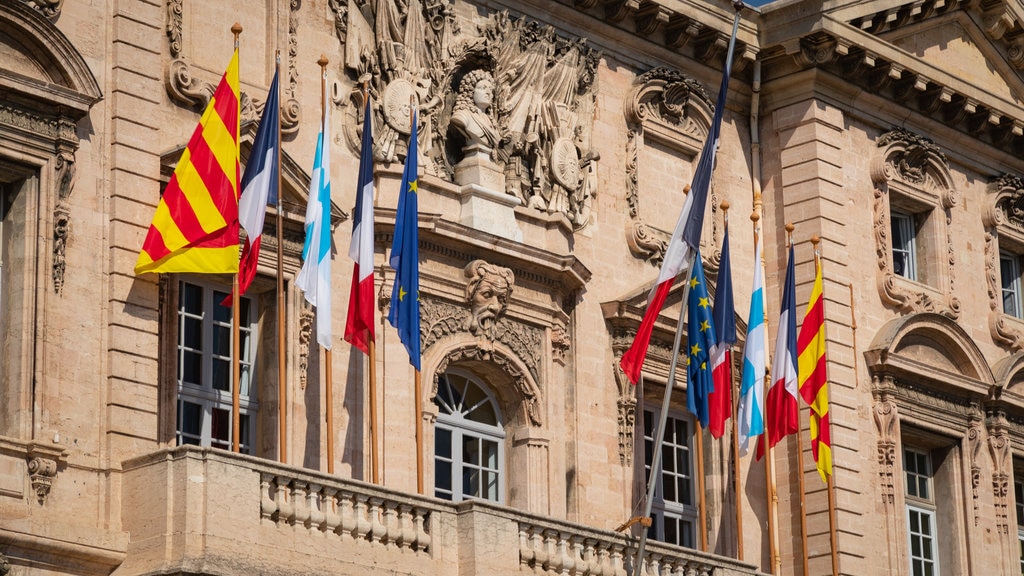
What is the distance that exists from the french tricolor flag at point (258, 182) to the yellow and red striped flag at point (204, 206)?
0.13m

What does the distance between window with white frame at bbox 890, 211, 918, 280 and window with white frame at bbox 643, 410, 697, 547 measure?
4597mm

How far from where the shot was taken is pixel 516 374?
2478 centimetres

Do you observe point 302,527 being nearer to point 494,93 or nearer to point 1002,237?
point 494,93

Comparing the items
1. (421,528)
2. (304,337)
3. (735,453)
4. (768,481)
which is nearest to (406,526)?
(421,528)

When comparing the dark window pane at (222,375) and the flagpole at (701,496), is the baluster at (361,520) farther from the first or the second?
the flagpole at (701,496)

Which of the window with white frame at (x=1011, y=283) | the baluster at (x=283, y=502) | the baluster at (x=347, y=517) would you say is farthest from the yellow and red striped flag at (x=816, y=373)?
the baluster at (x=283, y=502)

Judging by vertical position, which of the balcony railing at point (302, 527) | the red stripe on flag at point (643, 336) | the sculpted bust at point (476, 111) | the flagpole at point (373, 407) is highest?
the sculpted bust at point (476, 111)

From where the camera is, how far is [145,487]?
2000cm

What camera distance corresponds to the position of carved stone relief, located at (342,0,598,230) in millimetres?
24328

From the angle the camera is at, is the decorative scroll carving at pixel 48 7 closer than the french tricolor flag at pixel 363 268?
Yes

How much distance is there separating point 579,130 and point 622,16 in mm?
1691

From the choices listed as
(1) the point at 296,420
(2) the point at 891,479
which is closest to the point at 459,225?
(1) the point at 296,420

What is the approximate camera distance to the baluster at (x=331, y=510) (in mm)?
20219

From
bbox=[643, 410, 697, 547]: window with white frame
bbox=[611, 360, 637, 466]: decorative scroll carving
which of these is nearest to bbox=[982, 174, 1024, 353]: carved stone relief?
bbox=[643, 410, 697, 547]: window with white frame
